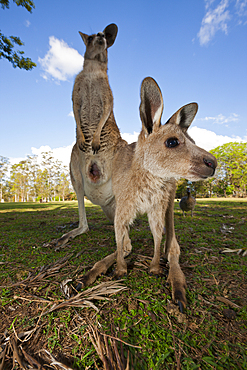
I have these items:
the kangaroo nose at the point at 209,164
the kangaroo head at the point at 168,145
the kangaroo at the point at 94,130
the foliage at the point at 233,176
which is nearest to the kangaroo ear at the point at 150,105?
the kangaroo head at the point at 168,145

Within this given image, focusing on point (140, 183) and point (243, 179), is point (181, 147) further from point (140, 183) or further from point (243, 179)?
point (243, 179)

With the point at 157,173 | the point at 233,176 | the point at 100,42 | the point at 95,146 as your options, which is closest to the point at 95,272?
the point at 157,173

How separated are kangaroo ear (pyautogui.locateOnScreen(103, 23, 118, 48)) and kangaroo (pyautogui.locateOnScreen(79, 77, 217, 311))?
208 cm

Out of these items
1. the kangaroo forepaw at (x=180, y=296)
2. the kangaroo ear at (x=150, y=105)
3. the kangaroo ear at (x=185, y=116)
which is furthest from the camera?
the kangaroo ear at (x=185, y=116)

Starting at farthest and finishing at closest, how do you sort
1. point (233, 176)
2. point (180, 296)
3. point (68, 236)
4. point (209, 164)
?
point (233, 176) → point (68, 236) → point (209, 164) → point (180, 296)

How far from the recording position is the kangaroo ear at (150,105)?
170 centimetres

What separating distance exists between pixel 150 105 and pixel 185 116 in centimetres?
36

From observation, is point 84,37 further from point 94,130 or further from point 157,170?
point 157,170

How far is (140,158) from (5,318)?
63.2 inches

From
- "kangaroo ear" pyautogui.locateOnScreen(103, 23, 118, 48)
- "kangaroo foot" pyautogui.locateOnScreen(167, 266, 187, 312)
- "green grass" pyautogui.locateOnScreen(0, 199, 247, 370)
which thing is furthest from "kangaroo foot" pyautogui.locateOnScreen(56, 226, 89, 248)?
"kangaroo ear" pyautogui.locateOnScreen(103, 23, 118, 48)

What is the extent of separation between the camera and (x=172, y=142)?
1739 millimetres

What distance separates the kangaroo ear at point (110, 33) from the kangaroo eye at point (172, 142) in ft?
7.85

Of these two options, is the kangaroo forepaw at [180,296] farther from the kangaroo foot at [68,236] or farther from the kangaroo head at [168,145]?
the kangaroo foot at [68,236]

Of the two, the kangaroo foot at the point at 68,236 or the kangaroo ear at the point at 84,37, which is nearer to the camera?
the kangaroo foot at the point at 68,236
